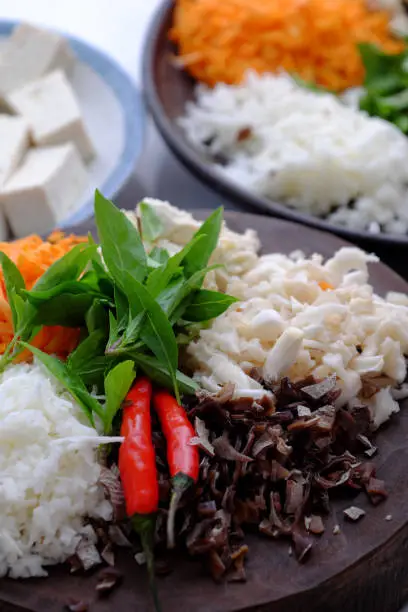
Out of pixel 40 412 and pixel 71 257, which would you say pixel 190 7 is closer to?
pixel 71 257

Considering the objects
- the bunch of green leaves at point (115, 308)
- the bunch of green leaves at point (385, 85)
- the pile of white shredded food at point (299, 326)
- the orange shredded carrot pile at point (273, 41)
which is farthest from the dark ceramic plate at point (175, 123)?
the bunch of green leaves at point (115, 308)

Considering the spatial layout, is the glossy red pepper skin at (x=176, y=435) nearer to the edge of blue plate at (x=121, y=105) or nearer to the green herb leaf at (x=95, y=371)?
the green herb leaf at (x=95, y=371)

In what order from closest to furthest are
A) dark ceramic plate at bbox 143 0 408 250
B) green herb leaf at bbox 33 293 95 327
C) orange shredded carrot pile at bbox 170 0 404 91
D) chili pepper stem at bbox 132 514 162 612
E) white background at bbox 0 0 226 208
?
Answer: chili pepper stem at bbox 132 514 162 612 → green herb leaf at bbox 33 293 95 327 → dark ceramic plate at bbox 143 0 408 250 → orange shredded carrot pile at bbox 170 0 404 91 → white background at bbox 0 0 226 208

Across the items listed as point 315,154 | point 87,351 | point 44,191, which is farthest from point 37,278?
point 315,154

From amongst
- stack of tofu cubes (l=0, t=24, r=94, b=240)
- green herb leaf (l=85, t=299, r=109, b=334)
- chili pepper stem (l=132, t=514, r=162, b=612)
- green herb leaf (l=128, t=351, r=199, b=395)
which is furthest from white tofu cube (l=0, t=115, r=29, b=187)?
chili pepper stem (l=132, t=514, r=162, b=612)

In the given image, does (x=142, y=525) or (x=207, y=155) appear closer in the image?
(x=142, y=525)

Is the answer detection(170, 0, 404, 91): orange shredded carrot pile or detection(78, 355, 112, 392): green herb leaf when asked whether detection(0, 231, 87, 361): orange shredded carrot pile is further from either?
detection(170, 0, 404, 91): orange shredded carrot pile

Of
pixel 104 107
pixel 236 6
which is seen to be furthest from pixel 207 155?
pixel 236 6
